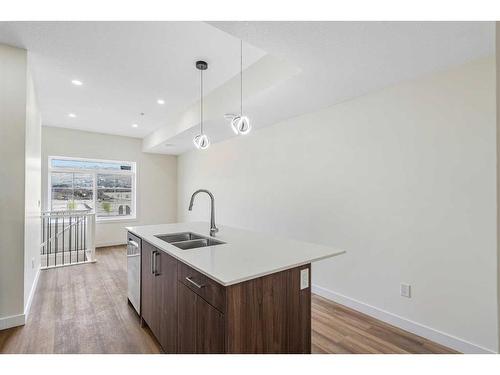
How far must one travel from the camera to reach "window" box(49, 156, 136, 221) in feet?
18.1

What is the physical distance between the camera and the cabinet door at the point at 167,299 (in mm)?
1743

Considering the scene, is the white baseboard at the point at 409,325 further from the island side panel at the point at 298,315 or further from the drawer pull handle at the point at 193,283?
the drawer pull handle at the point at 193,283

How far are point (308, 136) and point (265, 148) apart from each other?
832 mm

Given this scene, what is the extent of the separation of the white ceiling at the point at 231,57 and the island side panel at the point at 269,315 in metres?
1.58

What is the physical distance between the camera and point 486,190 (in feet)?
6.31

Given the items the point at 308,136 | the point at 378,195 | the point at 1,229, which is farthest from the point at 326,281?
the point at 1,229

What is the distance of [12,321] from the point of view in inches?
93.9

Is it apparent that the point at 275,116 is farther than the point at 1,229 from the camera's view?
Yes

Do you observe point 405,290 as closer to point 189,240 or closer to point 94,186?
point 189,240

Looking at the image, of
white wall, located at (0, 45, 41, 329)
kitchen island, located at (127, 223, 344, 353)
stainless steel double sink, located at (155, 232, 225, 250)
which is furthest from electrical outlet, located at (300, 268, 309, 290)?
white wall, located at (0, 45, 41, 329)

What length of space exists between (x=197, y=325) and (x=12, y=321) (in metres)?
2.17

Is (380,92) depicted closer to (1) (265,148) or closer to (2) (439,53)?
(2) (439,53)

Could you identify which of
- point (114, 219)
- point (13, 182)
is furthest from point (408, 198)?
point (114, 219)
